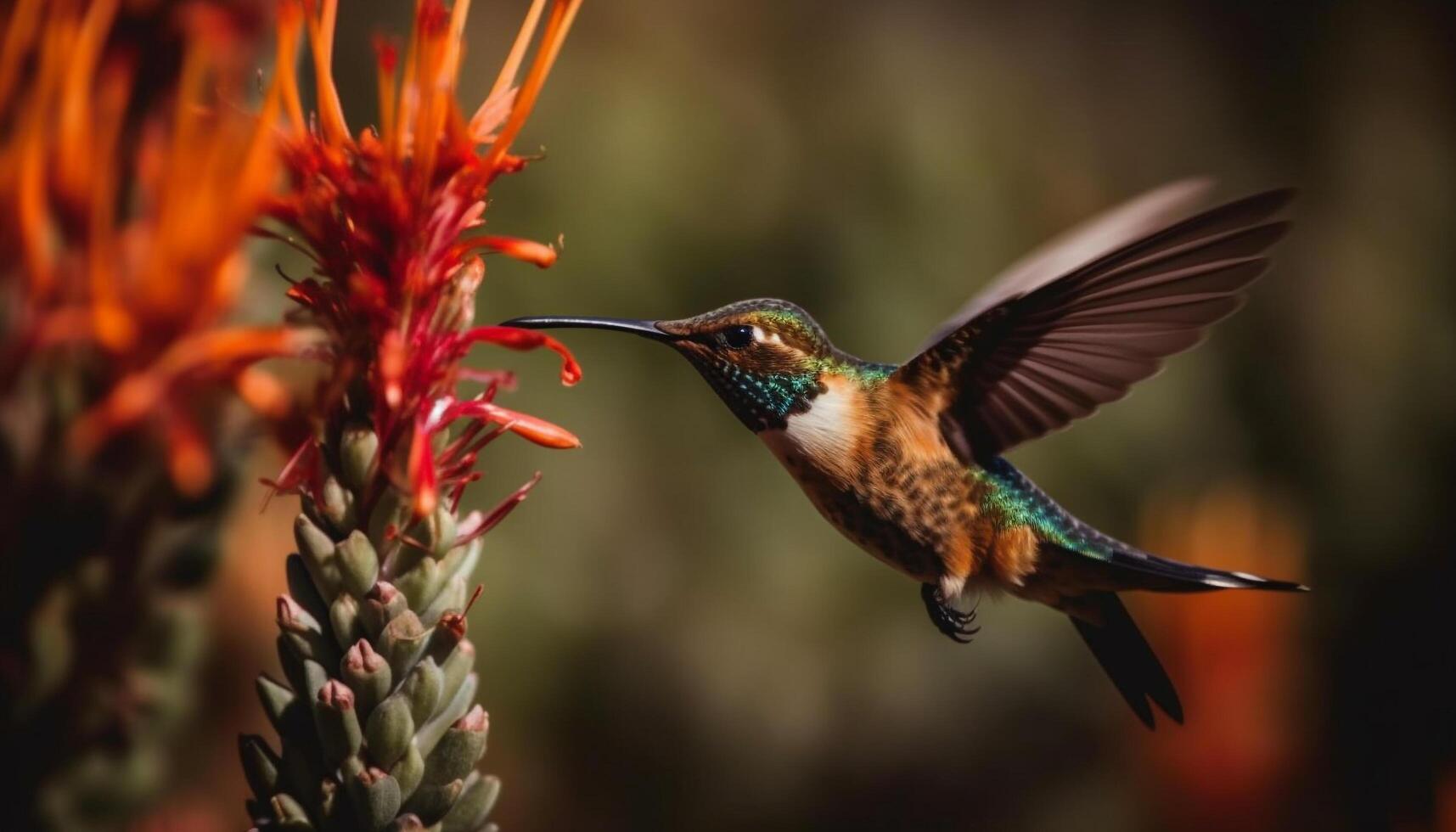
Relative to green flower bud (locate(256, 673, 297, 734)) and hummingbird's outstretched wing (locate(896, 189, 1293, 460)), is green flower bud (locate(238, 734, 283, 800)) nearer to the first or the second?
green flower bud (locate(256, 673, 297, 734))

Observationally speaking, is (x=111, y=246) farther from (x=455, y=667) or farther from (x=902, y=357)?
(x=902, y=357)

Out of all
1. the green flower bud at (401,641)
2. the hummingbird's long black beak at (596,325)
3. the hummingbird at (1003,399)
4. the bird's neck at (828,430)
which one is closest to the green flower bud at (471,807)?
the green flower bud at (401,641)

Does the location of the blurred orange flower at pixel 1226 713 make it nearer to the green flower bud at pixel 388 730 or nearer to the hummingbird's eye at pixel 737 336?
the hummingbird's eye at pixel 737 336

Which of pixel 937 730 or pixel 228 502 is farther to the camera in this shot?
pixel 937 730

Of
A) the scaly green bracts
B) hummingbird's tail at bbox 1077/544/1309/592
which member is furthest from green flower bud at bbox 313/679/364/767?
hummingbird's tail at bbox 1077/544/1309/592

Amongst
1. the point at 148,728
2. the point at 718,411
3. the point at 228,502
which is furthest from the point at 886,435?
the point at 718,411

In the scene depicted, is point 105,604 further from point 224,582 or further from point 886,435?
point 886,435
